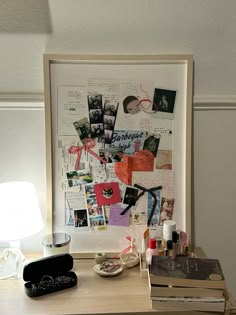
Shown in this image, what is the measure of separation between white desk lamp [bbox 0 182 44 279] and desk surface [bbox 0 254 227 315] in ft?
0.22

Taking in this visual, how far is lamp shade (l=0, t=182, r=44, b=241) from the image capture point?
1.26 meters

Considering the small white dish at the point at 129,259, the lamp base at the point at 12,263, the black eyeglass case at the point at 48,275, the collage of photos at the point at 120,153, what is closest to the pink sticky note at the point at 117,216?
the collage of photos at the point at 120,153

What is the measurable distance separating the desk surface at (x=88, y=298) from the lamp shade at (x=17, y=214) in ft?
0.54

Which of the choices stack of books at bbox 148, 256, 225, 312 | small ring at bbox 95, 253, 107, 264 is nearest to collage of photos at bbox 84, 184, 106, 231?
small ring at bbox 95, 253, 107, 264

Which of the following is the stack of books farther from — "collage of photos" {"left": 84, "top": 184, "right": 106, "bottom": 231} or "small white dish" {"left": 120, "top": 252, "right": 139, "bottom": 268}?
"collage of photos" {"left": 84, "top": 184, "right": 106, "bottom": 231}

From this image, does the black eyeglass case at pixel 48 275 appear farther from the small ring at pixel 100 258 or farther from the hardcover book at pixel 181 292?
the hardcover book at pixel 181 292

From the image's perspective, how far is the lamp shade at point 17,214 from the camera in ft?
4.13

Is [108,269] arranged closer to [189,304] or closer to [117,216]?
[117,216]

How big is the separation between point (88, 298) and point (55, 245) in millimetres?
242

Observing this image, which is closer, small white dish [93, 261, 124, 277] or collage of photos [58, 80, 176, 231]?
small white dish [93, 261, 124, 277]

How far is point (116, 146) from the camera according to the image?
1.41m

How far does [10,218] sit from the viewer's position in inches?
49.6

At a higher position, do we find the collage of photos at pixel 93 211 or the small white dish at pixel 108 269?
the collage of photos at pixel 93 211

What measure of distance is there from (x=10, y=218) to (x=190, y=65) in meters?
0.83
